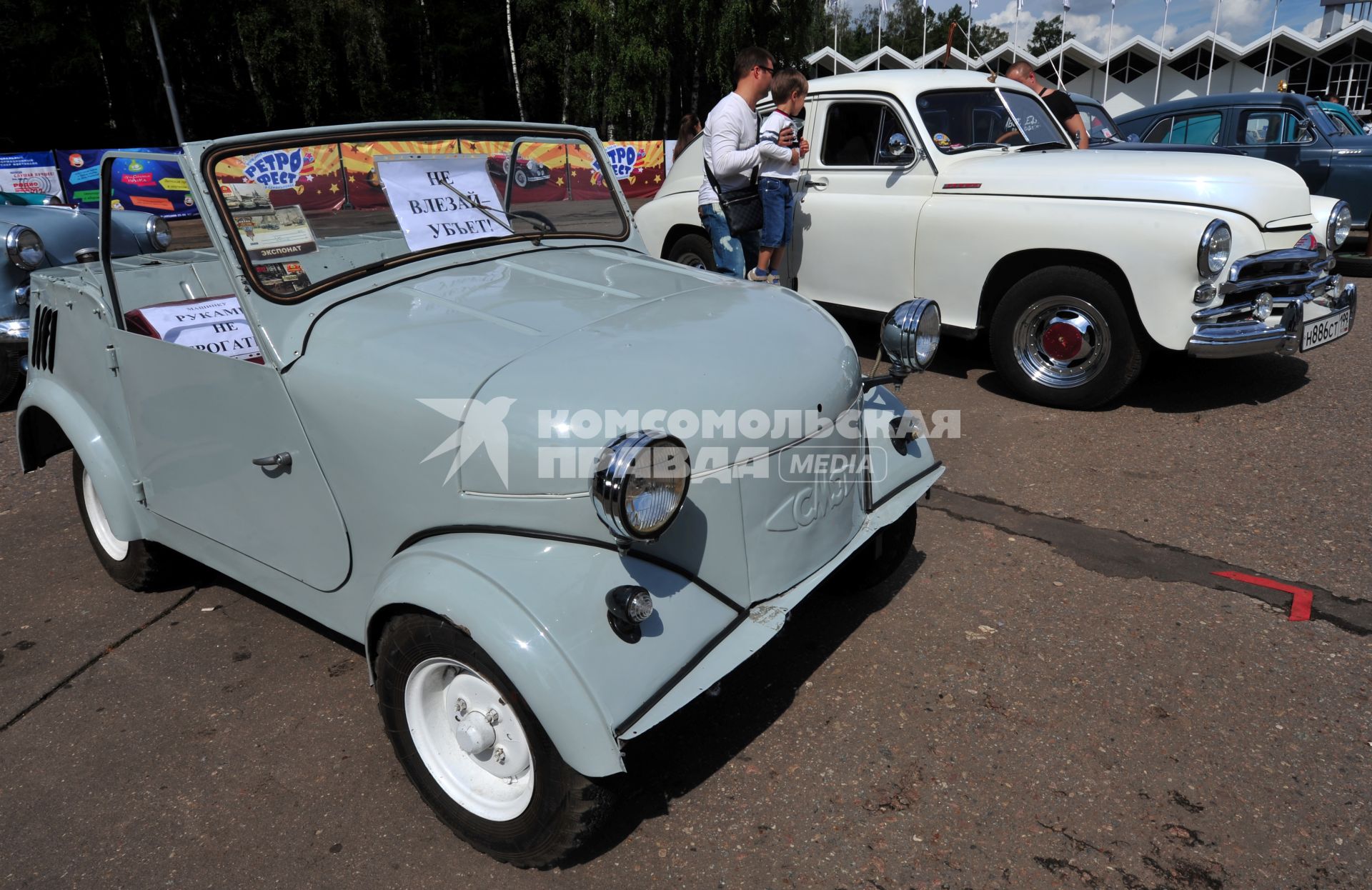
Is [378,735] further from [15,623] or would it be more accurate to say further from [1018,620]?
[1018,620]

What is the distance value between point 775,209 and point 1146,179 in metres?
2.17

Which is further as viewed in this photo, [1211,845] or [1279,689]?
[1279,689]

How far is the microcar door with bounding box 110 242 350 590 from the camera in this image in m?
2.46

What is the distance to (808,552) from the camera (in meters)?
2.40

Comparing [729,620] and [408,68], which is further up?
[408,68]

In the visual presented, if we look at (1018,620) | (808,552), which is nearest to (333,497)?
(808,552)

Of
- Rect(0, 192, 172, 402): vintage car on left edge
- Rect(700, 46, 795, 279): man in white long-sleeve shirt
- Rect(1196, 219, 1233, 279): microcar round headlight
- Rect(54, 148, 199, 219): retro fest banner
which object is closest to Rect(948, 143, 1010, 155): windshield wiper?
Rect(700, 46, 795, 279): man in white long-sleeve shirt

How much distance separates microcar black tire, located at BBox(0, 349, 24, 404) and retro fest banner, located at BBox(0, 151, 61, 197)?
13.2m

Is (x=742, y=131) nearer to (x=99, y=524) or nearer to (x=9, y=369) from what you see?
(x=99, y=524)

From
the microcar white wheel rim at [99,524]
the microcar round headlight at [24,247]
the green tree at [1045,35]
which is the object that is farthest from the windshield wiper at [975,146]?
the green tree at [1045,35]

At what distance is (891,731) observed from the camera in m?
2.57

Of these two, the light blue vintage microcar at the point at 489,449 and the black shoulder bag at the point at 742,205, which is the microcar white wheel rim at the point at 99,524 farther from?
the black shoulder bag at the point at 742,205

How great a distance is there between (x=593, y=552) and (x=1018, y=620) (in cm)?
179
